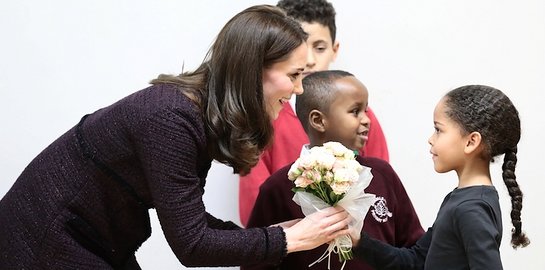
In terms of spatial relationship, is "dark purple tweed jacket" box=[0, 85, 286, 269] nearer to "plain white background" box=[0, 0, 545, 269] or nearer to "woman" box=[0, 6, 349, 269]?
"woman" box=[0, 6, 349, 269]

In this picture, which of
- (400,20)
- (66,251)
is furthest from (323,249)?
(400,20)

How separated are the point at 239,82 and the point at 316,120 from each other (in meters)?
0.61

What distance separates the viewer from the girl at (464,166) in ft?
6.68

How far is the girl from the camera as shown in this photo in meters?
2.04

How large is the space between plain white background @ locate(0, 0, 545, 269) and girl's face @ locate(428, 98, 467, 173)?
118 cm

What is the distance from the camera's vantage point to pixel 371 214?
2299 mm

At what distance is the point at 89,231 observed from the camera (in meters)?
1.90

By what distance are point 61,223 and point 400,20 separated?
196 cm

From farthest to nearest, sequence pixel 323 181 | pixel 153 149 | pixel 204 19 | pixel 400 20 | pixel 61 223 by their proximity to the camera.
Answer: pixel 400 20 → pixel 204 19 → pixel 323 181 → pixel 61 223 → pixel 153 149

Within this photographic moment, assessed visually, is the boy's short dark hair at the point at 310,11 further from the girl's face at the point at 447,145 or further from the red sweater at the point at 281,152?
the girl's face at the point at 447,145

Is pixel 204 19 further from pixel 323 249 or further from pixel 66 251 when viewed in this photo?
pixel 66 251

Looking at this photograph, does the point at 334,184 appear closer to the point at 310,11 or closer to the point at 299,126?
the point at 299,126

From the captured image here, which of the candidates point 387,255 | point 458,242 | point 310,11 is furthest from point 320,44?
point 458,242

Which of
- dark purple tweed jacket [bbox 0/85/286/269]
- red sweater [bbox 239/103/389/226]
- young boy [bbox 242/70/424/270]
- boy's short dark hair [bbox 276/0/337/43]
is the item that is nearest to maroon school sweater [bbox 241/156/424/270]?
young boy [bbox 242/70/424/270]
